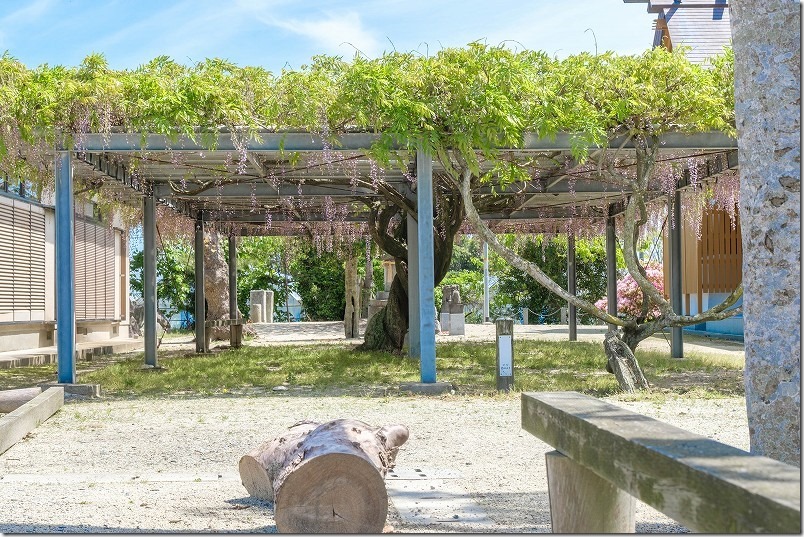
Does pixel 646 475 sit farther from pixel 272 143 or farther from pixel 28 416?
pixel 272 143

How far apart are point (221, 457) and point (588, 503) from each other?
2977 mm

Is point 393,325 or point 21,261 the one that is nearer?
point 21,261

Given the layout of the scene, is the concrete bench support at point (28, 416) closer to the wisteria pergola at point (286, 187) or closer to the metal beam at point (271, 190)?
the wisteria pergola at point (286, 187)

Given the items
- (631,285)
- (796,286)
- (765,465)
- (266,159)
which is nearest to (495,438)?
(796,286)

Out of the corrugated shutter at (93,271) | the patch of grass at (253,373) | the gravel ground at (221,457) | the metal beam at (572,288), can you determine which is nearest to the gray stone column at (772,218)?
the gravel ground at (221,457)

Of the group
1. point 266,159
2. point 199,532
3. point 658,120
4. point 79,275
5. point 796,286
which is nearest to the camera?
point 796,286

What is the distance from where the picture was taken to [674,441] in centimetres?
213

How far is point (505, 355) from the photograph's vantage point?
27.1ft

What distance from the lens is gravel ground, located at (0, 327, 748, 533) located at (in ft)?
12.2

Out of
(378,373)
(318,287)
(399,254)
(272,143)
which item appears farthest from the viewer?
(318,287)

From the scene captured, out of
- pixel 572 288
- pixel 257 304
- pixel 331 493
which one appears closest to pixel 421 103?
pixel 331 493

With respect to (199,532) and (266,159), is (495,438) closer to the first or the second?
(199,532)

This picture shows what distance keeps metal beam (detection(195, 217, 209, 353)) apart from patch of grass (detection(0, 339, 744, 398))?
1.67ft

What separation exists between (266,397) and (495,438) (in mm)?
2976
